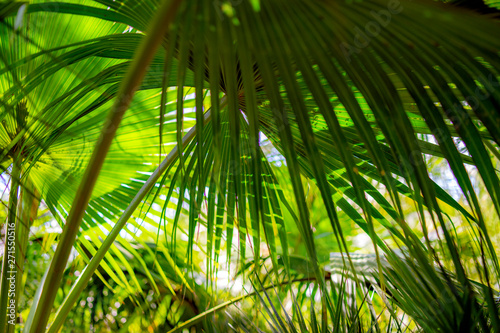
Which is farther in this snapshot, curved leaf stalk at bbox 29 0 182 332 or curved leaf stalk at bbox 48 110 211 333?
curved leaf stalk at bbox 48 110 211 333

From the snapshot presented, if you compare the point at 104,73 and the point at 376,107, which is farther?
the point at 104,73

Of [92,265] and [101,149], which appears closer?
[101,149]

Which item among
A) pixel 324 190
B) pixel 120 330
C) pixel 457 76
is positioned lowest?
pixel 120 330

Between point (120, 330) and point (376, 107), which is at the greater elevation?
point (376, 107)

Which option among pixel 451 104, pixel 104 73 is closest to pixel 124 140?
pixel 104 73

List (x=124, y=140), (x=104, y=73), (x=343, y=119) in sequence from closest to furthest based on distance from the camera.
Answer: (x=104, y=73)
(x=343, y=119)
(x=124, y=140)

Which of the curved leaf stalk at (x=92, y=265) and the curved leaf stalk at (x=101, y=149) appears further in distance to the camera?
the curved leaf stalk at (x=92, y=265)

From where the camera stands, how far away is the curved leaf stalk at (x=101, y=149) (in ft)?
1.23

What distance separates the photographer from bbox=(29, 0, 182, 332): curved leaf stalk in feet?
1.23

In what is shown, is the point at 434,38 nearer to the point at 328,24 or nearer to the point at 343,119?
the point at 328,24

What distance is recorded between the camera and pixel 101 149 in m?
0.59

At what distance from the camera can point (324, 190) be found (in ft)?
1.43

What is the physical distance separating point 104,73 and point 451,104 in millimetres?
619

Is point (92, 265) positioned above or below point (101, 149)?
below
